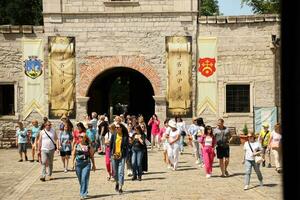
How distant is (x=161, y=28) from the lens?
24828 mm

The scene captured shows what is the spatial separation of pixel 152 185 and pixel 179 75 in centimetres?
1165

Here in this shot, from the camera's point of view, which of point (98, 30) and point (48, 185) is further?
point (98, 30)

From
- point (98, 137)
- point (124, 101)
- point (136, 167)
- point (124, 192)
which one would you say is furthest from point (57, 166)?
point (124, 101)

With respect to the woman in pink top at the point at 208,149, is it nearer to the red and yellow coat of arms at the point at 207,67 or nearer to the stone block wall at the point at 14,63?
the red and yellow coat of arms at the point at 207,67

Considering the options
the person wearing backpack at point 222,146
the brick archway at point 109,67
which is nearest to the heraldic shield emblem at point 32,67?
the brick archway at point 109,67

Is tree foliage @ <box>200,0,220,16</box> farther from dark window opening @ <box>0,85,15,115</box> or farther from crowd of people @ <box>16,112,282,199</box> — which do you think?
crowd of people @ <box>16,112,282,199</box>

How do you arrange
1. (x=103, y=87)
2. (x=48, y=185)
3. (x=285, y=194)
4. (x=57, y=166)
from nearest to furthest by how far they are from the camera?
1. (x=285, y=194)
2. (x=48, y=185)
3. (x=57, y=166)
4. (x=103, y=87)

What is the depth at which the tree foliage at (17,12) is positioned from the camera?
41.2 meters

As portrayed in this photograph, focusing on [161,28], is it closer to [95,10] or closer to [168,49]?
[168,49]

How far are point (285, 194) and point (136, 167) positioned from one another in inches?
516

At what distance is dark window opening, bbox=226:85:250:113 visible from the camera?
81.7 ft

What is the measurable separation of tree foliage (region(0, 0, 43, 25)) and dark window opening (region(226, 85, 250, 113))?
22448 mm

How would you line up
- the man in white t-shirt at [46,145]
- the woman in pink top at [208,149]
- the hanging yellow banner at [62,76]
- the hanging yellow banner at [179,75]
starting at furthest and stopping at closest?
the hanging yellow banner at [62,76]
the hanging yellow banner at [179,75]
the woman in pink top at [208,149]
the man in white t-shirt at [46,145]

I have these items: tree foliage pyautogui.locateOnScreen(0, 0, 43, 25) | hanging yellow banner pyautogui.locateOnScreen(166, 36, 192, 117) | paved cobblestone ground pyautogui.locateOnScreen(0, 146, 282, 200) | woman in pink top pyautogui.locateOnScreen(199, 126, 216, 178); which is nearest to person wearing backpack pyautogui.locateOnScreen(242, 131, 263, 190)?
paved cobblestone ground pyautogui.locateOnScreen(0, 146, 282, 200)
